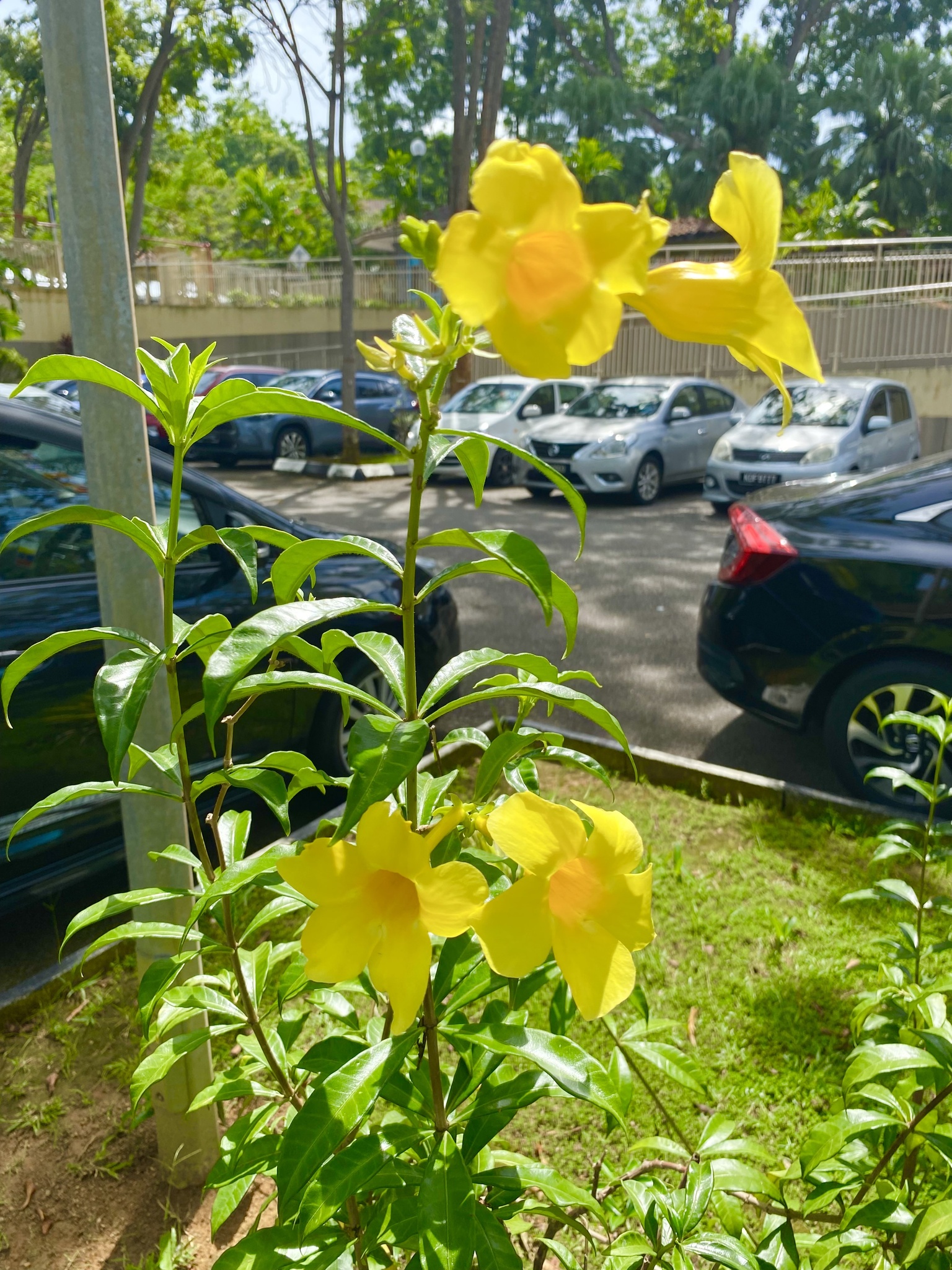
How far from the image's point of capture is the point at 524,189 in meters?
0.69

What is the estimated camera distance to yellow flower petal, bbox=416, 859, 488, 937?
38.6 inches

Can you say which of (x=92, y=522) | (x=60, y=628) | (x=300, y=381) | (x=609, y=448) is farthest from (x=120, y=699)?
(x=300, y=381)

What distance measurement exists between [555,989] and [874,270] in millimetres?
24826

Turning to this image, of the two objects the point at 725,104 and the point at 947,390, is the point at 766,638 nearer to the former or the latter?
the point at 947,390

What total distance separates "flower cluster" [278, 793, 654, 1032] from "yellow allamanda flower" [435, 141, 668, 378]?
1.48ft

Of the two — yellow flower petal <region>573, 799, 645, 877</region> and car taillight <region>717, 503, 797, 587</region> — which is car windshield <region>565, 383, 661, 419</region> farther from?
yellow flower petal <region>573, 799, 645, 877</region>

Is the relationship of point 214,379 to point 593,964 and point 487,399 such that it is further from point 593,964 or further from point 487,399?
point 593,964

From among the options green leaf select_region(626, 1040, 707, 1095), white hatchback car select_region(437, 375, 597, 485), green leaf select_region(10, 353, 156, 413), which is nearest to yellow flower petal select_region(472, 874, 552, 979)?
green leaf select_region(10, 353, 156, 413)

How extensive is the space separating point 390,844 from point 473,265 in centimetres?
55

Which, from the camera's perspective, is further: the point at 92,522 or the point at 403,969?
the point at 92,522

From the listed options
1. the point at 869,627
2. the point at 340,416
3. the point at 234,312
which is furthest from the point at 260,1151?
the point at 234,312

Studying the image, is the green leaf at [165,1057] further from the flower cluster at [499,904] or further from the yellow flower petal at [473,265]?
the yellow flower petal at [473,265]

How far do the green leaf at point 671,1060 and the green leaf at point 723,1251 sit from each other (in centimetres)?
42

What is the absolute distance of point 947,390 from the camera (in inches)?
838
